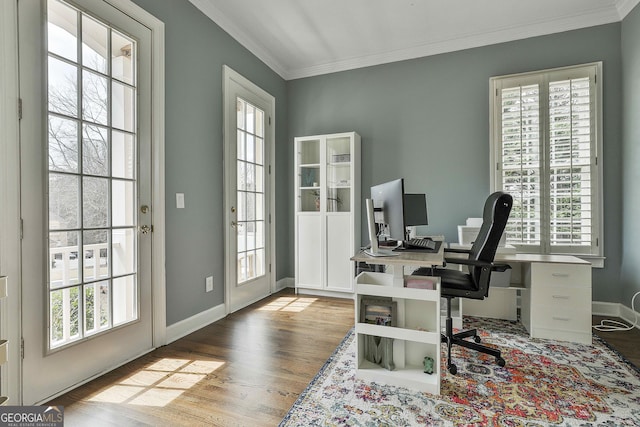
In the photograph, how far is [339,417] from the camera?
1604 mm

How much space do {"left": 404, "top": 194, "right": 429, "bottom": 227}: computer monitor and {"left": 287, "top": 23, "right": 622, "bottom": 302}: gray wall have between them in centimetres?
33

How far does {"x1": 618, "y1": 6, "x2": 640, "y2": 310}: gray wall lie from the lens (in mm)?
2805

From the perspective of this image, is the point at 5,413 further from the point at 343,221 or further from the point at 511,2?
the point at 511,2

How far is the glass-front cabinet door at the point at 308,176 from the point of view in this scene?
4020mm

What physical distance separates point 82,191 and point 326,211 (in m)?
2.50

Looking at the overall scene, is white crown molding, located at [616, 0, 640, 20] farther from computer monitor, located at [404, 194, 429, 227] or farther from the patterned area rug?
the patterned area rug

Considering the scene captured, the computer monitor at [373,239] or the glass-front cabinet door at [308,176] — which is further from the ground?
the glass-front cabinet door at [308,176]

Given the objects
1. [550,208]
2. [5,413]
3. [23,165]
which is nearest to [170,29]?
[23,165]

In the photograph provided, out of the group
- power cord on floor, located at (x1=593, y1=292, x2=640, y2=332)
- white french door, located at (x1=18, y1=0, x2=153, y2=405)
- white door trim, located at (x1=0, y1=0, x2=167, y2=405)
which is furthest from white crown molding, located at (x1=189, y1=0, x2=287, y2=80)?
power cord on floor, located at (x1=593, y1=292, x2=640, y2=332)

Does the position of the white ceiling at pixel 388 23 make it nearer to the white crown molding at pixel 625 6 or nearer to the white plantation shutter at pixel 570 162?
the white crown molding at pixel 625 6

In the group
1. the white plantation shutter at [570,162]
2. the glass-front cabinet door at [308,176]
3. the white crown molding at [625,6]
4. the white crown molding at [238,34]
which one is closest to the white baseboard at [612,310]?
the white plantation shutter at [570,162]

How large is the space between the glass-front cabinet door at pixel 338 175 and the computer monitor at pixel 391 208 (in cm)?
147

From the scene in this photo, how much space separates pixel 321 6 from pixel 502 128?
7.37 ft

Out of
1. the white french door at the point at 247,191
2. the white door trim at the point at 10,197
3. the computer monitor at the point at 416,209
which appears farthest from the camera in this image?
the computer monitor at the point at 416,209
